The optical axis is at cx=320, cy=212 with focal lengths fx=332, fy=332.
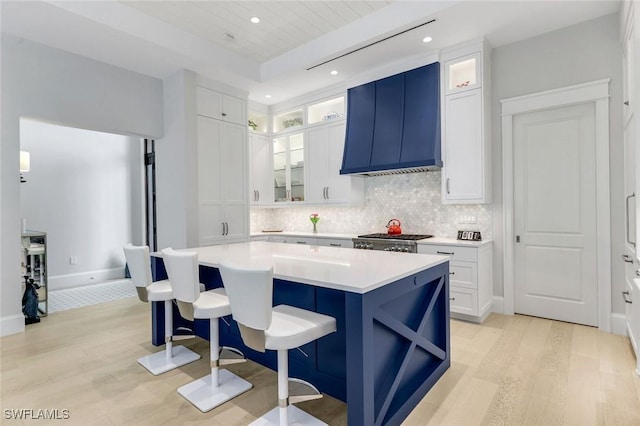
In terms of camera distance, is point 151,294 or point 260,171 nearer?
point 151,294

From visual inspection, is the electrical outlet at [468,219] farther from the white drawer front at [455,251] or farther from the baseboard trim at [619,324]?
the baseboard trim at [619,324]

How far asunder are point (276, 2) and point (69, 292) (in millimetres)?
5227

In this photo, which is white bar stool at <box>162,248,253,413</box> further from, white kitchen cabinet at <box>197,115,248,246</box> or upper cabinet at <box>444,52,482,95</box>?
upper cabinet at <box>444,52,482,95</box>

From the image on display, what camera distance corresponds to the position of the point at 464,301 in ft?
11.8

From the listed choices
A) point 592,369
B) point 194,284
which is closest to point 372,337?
point 194,284

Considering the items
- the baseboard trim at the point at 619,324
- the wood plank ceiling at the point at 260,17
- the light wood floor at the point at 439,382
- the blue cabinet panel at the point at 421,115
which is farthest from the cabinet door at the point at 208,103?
the baseboard trim at the point at 619,324

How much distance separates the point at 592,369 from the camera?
8.28 feet

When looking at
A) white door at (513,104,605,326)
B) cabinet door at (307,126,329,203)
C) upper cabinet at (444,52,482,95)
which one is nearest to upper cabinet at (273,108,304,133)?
cabinet door at (307,126,329,203)

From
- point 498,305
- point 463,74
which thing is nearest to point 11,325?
point 498,305

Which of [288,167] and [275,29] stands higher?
[275,29]

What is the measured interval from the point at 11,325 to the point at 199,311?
2.75 metres

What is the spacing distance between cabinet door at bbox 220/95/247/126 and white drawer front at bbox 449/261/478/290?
3.56 metres

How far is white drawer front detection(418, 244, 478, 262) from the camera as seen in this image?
353 centimetres

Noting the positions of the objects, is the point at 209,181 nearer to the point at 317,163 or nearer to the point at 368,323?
the point at 317,163
